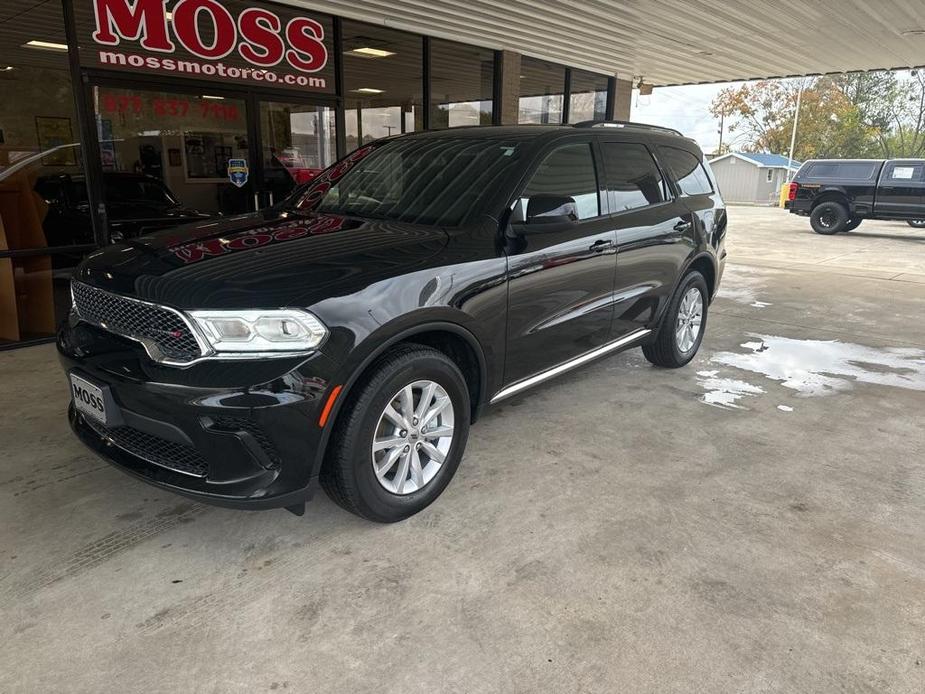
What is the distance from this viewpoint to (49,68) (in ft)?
18.4

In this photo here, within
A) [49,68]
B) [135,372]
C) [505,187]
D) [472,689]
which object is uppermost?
[49,68]

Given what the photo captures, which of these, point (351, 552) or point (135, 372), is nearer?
point (135, 372)

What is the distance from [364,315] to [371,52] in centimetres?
674

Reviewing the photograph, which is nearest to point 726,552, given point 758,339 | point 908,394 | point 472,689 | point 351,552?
point 472,689

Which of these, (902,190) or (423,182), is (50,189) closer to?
(423,182)

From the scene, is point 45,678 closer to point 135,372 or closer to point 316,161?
point 135,372

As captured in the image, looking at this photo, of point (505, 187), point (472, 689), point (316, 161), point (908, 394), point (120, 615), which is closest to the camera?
point (472, 689)

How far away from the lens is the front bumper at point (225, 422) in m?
2.32

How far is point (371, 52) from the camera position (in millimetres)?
8195

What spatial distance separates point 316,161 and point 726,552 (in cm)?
653

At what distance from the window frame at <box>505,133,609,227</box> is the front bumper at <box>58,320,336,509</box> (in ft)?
4.56

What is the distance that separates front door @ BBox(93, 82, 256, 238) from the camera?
5.89m

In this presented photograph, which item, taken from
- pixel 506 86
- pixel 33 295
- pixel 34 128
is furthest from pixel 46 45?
pixel 506 86

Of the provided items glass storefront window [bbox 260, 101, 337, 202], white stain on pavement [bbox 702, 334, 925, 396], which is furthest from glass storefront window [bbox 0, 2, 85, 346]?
white stain on pavement [bbox 702, 334, 925, 396]
